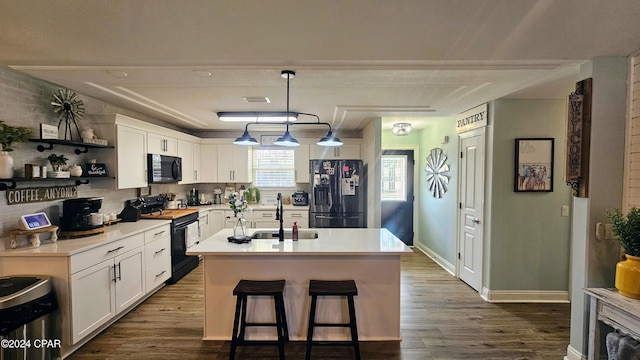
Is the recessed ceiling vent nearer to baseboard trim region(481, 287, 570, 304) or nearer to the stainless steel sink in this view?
the stainless steel sink

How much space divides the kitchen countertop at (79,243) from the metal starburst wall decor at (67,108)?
111 cm

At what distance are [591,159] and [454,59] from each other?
1.28m

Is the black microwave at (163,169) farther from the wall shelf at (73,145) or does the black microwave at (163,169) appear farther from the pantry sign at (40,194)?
the pantry sign at (40,194)

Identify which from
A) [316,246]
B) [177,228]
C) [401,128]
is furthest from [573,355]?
[177,228]

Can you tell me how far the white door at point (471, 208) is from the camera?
376 centimetres

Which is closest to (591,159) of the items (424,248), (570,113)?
(570,113)

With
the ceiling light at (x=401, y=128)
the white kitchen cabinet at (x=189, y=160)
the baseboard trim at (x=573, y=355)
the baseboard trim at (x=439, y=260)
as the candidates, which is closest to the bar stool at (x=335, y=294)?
the baseboard trim at (x=573, y=355)

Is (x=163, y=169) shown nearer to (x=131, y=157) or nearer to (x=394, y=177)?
(x=131, y=157)

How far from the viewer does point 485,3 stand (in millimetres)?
1556

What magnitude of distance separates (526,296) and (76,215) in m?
4.95

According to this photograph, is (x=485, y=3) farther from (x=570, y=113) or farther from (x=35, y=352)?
(x=35, y=352)

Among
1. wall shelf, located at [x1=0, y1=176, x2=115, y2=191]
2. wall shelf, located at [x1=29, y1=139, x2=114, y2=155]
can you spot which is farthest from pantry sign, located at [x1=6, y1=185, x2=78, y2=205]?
wall shelf, located at [x1=29, y1=139, x2=114, y2=155]

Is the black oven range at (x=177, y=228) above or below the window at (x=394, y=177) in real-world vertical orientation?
below

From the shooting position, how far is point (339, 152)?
5648 mm
